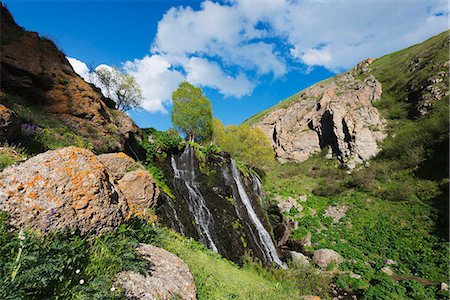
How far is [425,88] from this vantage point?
39.5m

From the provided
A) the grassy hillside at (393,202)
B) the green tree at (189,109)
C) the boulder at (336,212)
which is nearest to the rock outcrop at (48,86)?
the grassy hillside at (393,202)

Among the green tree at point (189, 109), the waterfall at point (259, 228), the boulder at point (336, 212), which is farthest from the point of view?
the green tree at point (189, 109)

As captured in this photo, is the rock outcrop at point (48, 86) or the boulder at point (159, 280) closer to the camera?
the boulder at point (159, 280)

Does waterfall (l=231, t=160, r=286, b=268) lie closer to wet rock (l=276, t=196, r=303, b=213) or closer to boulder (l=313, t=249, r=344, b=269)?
boulder (l=313, t=249, r=344, b=269)

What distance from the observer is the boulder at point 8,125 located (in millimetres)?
5629

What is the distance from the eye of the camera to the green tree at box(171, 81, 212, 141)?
120 feet

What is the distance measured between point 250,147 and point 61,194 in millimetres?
35228

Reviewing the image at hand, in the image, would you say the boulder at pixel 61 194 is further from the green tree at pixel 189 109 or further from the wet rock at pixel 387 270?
the green tree at pixel 189 109

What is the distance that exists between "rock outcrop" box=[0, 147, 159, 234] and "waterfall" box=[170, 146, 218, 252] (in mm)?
8030

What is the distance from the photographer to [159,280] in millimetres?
3594

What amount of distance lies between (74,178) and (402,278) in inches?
767

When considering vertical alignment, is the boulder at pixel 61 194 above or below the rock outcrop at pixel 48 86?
below

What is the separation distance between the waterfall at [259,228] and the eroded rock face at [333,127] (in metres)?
22.6

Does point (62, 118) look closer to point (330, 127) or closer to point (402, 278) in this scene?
point (402, 278)
